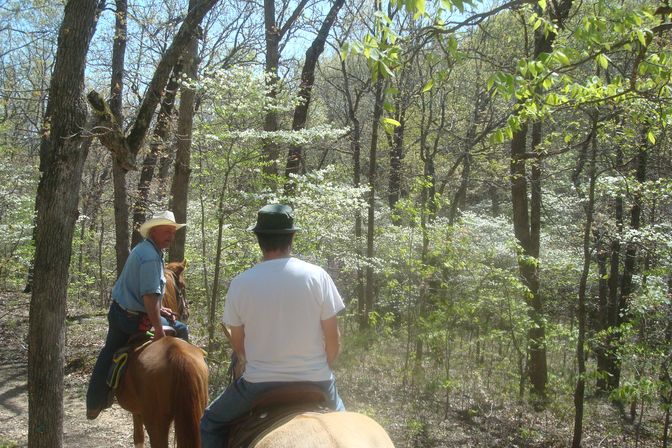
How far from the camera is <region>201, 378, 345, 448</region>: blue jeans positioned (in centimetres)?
313

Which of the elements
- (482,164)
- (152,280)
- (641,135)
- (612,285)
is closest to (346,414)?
(152,280)

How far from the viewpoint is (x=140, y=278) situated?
500cm

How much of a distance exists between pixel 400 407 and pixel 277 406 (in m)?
6.99

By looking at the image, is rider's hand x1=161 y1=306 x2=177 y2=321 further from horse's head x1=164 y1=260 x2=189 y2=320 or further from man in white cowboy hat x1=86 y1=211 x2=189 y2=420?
horse's head x1=164 y1=260 x2=189 y2=320

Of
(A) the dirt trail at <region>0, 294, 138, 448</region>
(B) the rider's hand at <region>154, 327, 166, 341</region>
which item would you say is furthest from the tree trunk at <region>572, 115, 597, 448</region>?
(A) the dirt trail at <region>0, 294, 138, 448</region>

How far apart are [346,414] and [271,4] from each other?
15.0 m

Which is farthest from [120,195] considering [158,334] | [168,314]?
[158,334]

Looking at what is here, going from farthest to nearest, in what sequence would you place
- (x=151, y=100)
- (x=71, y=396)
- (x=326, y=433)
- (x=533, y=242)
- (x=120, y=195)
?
1. (x=533, y=242)
2. (x=120, y=195)
3. (x=71, y=396)
4. (x=151, y=100)
5. (x=326, y=433)

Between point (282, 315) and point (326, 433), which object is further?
point (282, 315)

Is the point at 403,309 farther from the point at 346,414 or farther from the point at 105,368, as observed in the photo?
the point at 346,414

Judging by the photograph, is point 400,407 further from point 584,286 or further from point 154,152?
point 154,152

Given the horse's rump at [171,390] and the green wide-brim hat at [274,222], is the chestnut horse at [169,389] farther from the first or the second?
the green wide-brim hat at [274,222]

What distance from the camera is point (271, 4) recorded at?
15742 millimetres

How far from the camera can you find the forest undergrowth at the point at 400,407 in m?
7.44
